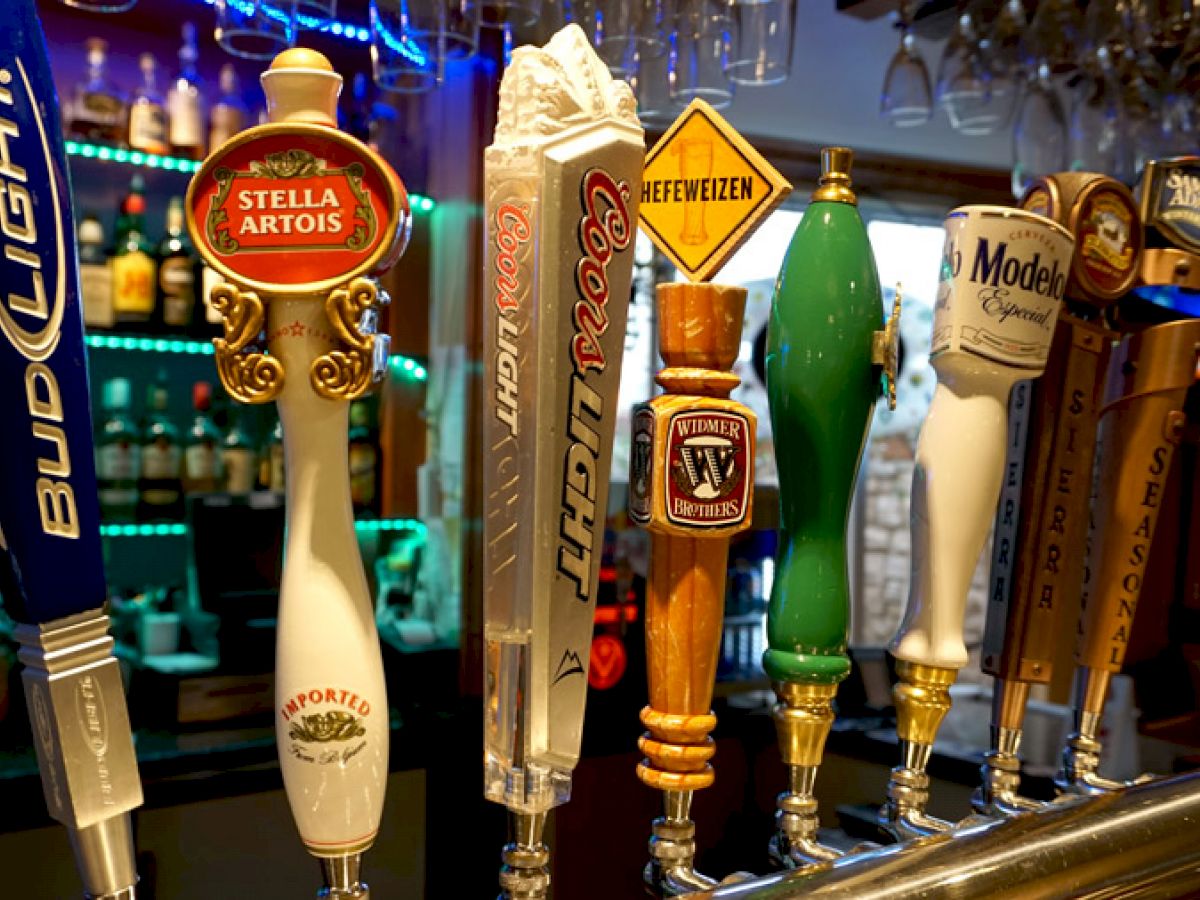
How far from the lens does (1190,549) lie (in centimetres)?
88

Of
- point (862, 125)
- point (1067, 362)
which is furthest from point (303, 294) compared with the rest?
point (862, 125)

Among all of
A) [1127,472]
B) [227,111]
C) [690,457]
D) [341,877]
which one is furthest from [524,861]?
[227,111]

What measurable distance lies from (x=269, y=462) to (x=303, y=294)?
200 cm

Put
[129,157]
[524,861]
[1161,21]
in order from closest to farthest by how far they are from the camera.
→ [524,861] → [1161,21] → [129,157]

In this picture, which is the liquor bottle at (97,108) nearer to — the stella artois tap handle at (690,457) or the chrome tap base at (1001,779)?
the stella artois tap handle at (690,457)

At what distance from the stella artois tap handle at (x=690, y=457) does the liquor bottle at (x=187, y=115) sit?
1.94 meters

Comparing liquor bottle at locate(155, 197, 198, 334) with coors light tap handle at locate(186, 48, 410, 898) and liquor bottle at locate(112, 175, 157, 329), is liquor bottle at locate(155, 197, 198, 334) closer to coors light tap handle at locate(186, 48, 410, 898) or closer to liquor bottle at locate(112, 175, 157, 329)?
liquor bottle at locate(112, 175, 157, 329)

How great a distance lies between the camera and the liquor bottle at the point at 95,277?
222 centimetres

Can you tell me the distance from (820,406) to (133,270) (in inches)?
79.4

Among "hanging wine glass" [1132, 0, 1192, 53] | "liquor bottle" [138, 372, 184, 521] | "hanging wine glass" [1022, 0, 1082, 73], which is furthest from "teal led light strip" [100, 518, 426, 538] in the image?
"hanging wine glass" [1132, 0, 1192, 53]

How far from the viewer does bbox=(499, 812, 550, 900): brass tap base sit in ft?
1.71

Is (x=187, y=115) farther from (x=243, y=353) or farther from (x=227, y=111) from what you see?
(x=243, y=353)

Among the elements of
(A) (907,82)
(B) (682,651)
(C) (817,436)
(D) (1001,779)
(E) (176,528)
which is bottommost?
(E) (176,528)

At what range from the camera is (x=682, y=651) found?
0.56 metres
